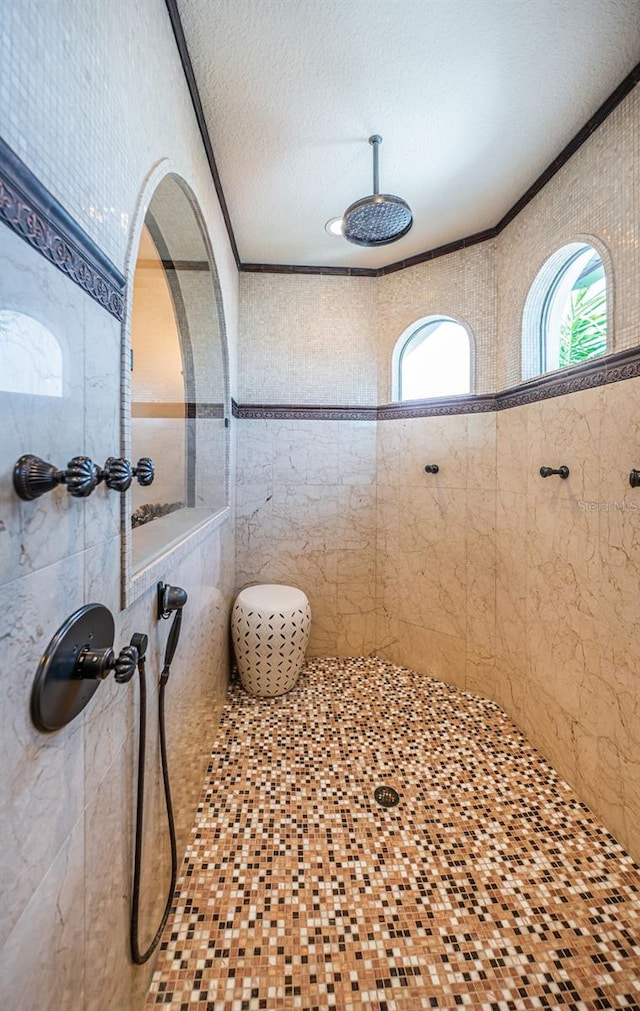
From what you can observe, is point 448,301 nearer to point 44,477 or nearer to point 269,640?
point 269,640

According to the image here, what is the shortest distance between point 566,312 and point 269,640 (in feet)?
7.18

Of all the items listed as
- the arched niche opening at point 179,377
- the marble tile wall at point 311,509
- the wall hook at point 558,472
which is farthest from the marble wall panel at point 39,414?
the marble tile wall at point 311,509

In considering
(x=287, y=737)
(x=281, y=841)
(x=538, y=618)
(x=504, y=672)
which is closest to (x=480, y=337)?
(x=538, y=618)

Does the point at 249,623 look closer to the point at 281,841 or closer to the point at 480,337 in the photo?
the point at 281,841

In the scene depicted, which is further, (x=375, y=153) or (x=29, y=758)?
(x=375, y=153)

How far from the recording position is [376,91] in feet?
4.57

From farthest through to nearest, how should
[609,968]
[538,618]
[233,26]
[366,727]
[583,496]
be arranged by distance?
[366,727] < [538,618] < [583,496] < [233,26] < [609,968]

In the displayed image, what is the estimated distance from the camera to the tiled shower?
55cm

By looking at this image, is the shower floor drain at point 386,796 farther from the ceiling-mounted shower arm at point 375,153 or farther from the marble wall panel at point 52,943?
the ceiling-mounted shower arm at point 375,153

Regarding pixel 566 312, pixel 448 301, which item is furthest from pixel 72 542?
pixel 448 301

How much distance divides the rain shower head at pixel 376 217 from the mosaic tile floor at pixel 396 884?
235 cm

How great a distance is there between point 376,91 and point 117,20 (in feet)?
3.23

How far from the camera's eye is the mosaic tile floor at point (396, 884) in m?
1.00

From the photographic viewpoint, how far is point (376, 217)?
1.71 m
